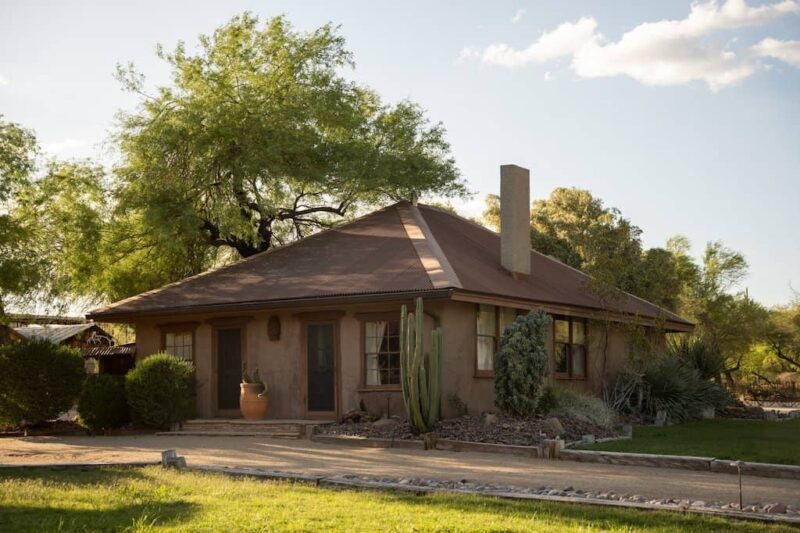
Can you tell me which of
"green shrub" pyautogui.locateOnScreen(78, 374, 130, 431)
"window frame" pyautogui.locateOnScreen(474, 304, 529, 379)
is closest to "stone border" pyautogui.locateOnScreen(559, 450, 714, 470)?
"window frame" pyautogui.locateOnScreen(474, 304, 529, 379)

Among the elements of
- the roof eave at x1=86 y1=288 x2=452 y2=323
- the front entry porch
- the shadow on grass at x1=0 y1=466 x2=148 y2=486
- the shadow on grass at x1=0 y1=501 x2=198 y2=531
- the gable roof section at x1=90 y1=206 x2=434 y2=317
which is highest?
the gable roof section at x1=90 y1=206 x2=434 y2=317

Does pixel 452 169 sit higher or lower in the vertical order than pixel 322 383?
higher

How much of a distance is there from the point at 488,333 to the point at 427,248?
2326 millimetres

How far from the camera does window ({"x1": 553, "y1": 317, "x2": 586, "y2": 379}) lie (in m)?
23.7

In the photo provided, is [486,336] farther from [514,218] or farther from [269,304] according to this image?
[269,304]

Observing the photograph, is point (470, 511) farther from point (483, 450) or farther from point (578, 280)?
point (578, 280)

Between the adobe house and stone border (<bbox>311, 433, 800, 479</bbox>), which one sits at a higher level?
the adobe house

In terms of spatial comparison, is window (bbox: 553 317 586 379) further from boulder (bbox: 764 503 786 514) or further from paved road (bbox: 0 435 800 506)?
boulder (bbox: 764 503 786 514)

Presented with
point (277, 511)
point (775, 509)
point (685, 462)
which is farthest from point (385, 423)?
point (775, 509)

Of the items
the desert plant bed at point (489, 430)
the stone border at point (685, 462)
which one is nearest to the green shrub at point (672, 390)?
the desert plant bed at point (489, 430)

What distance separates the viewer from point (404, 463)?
14.3m

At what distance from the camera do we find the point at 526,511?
30.5ft

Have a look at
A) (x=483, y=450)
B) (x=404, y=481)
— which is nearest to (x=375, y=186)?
(x=483, y=450)

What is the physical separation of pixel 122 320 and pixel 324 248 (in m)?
5.24
